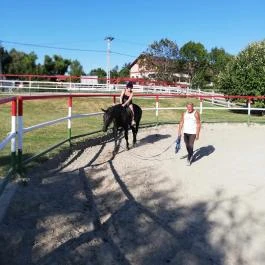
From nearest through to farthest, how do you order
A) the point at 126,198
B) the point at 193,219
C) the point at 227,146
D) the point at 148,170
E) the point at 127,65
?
the point at 193,219 → the point at 126,198 → the point at 148,170 → the point at 227,146 → the point at 127,65

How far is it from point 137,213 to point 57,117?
1477cm

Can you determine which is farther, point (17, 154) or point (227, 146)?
point (227, 146)

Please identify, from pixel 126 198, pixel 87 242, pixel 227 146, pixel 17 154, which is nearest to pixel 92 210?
pixel 126 198

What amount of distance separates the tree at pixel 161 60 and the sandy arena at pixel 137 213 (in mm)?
59011

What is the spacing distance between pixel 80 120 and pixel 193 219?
46.5ft

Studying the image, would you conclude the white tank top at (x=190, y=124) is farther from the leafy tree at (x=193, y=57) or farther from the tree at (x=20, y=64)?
the tree at (x=20, y=64)

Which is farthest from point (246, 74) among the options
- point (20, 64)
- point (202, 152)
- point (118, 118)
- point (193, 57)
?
point (20, 64)

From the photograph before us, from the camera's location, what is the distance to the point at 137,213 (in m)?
6.55

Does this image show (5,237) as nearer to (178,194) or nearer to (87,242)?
(87,242)

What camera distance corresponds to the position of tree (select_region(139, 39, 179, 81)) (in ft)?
227

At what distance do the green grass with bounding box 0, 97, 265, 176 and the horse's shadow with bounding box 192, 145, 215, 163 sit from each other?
314cm

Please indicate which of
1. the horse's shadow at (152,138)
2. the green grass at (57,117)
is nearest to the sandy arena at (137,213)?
the green grass at (57,117)

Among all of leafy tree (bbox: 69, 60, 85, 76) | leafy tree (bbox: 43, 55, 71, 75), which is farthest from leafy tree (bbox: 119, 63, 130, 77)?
leafy tree (bbox: 43, 55, 71, 75)

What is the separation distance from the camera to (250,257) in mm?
5227
